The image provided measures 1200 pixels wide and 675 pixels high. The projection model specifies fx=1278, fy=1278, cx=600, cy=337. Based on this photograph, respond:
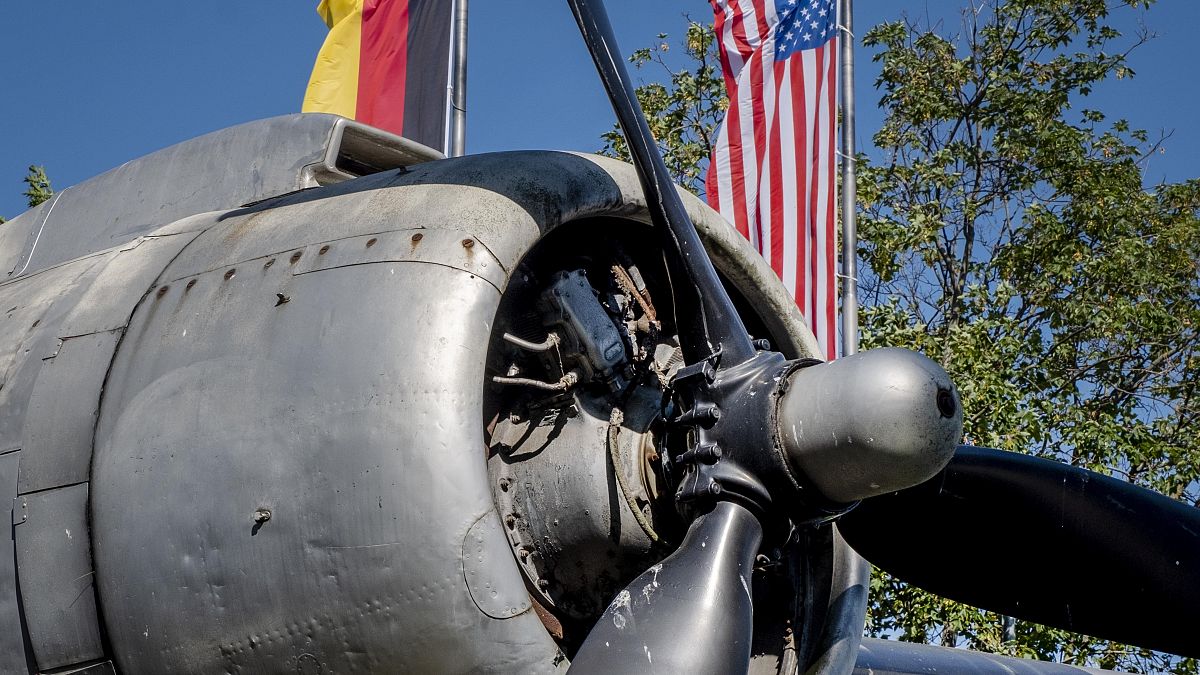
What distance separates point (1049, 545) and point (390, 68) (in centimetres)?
786

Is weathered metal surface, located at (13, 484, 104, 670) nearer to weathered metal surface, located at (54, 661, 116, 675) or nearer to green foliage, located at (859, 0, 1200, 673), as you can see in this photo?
weathered metal surface, located at (54, 661, 116, 675)

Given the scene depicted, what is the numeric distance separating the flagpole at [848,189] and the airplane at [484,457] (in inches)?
260

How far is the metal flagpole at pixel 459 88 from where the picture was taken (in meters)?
10.7

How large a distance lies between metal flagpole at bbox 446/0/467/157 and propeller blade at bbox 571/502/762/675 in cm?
743

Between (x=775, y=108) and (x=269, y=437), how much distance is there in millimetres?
7827

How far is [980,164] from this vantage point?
64.1 ft

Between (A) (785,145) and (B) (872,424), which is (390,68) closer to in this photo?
(A) (785,145)

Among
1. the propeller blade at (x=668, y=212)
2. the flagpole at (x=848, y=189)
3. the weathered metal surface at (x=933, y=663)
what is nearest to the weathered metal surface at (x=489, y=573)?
the propeller blade at (x=668, y=212)

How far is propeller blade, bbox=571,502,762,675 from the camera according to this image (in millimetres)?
3162

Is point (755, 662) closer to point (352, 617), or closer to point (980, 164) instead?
point (352, 617)

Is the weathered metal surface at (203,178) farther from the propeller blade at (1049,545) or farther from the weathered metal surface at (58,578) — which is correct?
the propeller blade at (1049,545)

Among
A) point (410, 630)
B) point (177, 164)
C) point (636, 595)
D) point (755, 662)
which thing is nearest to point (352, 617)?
point (410, 630)

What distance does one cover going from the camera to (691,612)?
3295mm

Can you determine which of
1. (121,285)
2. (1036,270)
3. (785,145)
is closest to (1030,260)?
(1036,270)
